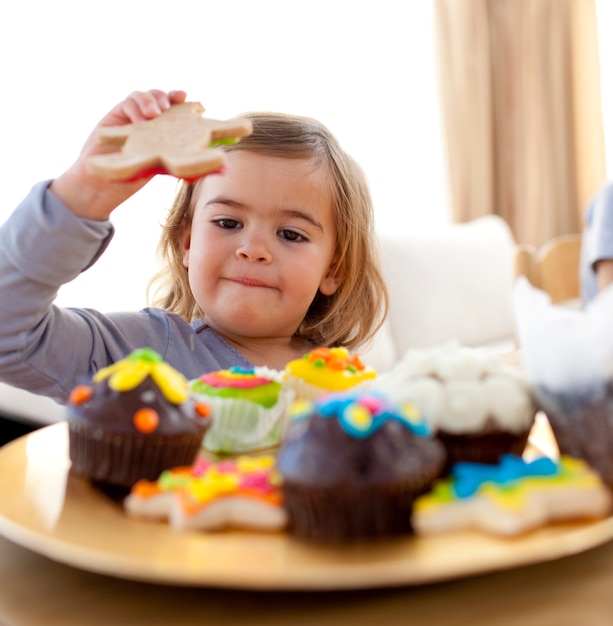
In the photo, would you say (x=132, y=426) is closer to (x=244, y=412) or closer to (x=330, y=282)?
(x=244, y=412)

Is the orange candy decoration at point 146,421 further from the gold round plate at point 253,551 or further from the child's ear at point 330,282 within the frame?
the child's ear at point 330,282

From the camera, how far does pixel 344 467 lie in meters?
0.60

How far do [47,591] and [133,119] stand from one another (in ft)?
1.95

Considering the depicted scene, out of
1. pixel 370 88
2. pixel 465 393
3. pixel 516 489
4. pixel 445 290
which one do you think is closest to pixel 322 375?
pixel 465 393

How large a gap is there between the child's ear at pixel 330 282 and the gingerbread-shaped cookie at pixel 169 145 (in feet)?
2.39

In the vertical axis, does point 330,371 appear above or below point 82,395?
below

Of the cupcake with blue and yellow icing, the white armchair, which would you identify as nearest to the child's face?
the cupcake with blue and yellow icing

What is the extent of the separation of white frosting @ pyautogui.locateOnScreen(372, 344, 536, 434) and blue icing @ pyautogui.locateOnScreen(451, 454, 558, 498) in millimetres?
57

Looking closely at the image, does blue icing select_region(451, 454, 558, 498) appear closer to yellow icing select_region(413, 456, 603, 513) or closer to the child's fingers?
yellow icing select_region(413, 456, 603, 513)

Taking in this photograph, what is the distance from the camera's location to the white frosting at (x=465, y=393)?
708mm

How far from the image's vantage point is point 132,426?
699 mm

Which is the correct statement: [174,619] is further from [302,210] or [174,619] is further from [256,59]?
[256,59]

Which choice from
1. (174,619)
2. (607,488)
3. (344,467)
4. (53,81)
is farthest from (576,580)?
(53,81)

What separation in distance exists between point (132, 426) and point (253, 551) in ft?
0.59
